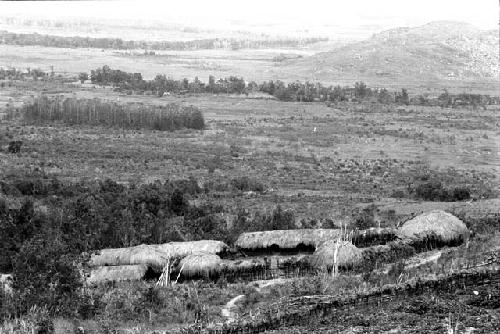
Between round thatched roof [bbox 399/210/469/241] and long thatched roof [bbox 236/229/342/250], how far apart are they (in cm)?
213

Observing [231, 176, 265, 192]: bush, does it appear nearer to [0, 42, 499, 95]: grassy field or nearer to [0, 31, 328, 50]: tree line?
[0, 42, 499, 95]: grassy field

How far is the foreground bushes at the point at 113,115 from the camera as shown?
69.4 metres

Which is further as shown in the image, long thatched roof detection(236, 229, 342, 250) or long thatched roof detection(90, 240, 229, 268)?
long thatched roof detection(236, 229, 342, 250)

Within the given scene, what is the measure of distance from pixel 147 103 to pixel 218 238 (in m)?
58.0

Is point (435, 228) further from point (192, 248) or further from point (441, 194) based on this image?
point (441, 194)

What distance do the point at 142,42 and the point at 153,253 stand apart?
134385 millimetres

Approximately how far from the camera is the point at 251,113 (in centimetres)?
8031

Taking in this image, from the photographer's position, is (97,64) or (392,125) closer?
(392,125)

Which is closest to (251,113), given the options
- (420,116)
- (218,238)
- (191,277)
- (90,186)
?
(420,116)

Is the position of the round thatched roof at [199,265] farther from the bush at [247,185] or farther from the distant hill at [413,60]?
the distant hill at [413,60]

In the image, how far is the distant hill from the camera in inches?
4471

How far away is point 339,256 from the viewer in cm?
2105

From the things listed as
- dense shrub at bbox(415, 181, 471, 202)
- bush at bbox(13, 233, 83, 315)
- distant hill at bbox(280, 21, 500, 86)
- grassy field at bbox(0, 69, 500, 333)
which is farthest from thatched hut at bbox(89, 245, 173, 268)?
distant hill at bbox(280, 21, 500, 86)

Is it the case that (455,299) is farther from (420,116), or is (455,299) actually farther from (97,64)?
(97,64)
